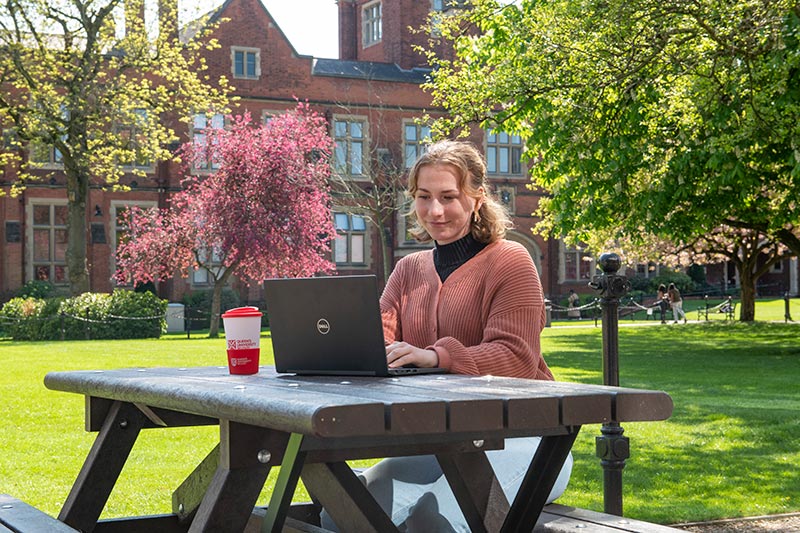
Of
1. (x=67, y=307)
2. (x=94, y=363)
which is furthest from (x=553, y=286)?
(x=94, y=363)

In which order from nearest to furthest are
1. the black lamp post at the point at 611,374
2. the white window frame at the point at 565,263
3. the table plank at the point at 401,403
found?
the table plank at the point at 401,403
the black lamp post at the point at 611,374
the white window frame at the point at 565,263

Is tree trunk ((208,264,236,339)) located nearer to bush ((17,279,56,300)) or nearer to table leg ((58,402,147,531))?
bush ((17,279,56,300))

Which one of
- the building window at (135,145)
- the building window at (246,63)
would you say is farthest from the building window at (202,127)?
the building window at (135,145)

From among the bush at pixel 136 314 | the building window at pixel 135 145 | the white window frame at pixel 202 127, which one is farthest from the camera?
the white window frame at pixel 202 127

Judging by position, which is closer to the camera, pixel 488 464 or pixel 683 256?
pixel 488 464

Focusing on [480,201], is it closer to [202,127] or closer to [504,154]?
[202,127]

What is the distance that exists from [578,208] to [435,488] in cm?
1528

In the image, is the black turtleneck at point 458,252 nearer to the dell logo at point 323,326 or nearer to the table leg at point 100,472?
the dell logo at point 323,326

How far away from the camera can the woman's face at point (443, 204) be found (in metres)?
4.09

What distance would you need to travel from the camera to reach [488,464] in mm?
3338

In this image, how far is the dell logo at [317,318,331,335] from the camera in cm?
332

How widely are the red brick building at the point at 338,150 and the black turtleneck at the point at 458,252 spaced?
31.6m

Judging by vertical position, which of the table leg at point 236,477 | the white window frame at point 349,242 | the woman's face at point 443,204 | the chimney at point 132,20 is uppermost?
the chimney at point 132,20

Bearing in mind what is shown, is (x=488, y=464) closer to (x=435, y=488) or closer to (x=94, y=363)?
(x=435, y=488)
